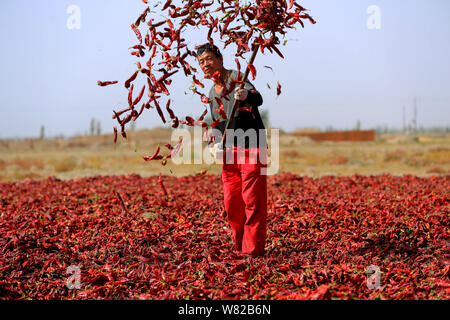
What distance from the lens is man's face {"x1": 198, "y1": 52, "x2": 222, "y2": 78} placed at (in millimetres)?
4863

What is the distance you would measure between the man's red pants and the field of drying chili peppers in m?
0.21

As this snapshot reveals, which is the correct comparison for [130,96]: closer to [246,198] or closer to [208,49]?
[208,49]

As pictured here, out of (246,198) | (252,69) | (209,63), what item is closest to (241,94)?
(252,69)

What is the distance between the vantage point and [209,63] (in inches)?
192

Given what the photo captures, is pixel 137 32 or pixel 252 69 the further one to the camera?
pixel 137 32

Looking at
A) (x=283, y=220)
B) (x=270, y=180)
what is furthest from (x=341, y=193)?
(x=283, y=220)

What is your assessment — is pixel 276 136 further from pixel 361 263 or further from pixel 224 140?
pixel 361 263

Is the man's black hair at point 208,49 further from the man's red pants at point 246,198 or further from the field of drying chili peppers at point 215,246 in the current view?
the field of drying chili peppers at point 215,246

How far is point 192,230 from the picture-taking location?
6082 millimetres

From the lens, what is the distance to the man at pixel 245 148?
15.7 ft

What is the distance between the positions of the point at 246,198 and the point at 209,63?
1464 millimetres

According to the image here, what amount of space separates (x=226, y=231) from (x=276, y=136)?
4.93ft

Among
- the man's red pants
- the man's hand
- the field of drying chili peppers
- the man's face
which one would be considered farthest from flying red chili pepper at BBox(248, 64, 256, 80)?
the field of drying chili peppers

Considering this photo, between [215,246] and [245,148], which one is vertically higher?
[245,148]
